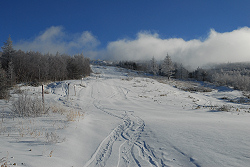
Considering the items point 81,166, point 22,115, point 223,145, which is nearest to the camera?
point 81,166

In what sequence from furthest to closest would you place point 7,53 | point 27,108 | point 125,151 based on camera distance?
1. point 7,53
2. point 27,108
3. point 125,151

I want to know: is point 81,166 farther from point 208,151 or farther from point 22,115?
→ point 22,115

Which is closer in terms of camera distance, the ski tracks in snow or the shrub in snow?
the ski tracks in snow

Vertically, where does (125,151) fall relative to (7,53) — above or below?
below

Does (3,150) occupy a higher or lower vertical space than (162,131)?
higher

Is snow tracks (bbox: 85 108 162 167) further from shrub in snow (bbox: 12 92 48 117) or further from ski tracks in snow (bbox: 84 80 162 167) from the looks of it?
shrub in snow (bbox: 12 92 48 117)

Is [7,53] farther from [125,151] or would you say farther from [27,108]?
[125,151]

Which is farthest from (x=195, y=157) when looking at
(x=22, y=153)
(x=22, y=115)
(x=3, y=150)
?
(x=22, y=115)

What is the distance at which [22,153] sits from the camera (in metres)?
3.04

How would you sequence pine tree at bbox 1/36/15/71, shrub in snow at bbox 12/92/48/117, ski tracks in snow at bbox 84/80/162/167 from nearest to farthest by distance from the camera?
ski tracks in snow at bbox 84/80/162/167
shrub in snow at bbox 12/92/48/117
pine tree at bbox 1/36/15/71

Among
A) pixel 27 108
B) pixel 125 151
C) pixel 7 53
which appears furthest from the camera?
pixel 7 53

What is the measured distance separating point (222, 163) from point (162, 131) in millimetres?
2632

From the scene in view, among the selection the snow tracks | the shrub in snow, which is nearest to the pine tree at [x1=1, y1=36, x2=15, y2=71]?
the shrub in snow

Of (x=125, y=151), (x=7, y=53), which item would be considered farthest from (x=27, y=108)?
(x=7, y=53)
